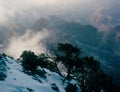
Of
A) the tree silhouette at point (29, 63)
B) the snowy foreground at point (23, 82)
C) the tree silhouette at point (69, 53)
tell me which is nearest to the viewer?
the snowy foreground at point (23, 82)

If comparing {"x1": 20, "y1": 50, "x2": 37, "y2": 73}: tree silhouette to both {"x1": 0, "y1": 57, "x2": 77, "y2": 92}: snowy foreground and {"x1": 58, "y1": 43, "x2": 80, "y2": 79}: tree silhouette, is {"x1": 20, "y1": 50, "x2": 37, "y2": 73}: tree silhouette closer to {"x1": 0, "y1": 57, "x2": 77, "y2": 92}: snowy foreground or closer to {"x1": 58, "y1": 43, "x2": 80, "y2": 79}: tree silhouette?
{"x1": 0, "y1": 57, "x2": 77, "y2": 92}: snowy foreground

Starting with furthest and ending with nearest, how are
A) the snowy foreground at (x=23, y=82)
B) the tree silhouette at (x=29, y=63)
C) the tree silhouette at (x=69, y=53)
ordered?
the tree silhouette at (x=29, y=63) < the tree silhouette at (x=69, y=53) < the snowy foreground at (x=23, y=82)

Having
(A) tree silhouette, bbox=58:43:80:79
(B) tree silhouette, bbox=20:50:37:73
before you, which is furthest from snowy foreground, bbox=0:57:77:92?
(A) tree silhouette, bbox=58:43:80:79

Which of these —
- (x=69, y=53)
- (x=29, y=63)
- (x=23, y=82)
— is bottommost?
(x=23, y=82)

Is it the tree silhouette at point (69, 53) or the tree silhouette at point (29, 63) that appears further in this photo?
A: the tree silhouette at point (29, 63)

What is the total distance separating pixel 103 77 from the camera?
8056 centimetres

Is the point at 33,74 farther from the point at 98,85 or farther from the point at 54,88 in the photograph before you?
the point at 98,85

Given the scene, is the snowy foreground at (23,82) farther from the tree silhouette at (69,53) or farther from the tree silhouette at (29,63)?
the tree silhouette at (69,53)

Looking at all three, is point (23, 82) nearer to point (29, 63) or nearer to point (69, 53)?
point (69, 53)

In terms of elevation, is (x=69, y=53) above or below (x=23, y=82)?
above

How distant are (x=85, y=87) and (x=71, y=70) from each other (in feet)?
21.4

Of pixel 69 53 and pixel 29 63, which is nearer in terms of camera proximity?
pixel 69 53

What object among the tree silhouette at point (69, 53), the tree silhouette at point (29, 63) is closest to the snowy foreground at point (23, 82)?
the tree silhouette at point (29, 63)

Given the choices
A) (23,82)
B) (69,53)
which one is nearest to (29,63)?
(23,82)
